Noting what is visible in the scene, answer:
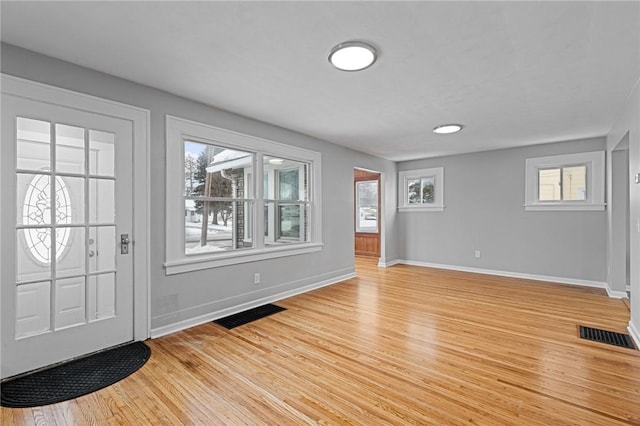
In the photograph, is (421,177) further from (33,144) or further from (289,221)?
(33,144)

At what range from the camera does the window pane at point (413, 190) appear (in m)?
7.25

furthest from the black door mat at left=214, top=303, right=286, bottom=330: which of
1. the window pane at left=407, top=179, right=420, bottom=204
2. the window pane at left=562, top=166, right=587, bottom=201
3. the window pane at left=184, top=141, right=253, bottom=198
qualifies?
the window pane at left=562, top=166, right=587, bottom=201

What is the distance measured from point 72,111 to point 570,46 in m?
3.93

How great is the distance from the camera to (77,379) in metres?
2.28

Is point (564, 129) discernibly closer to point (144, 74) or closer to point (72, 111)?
point (144, 74)

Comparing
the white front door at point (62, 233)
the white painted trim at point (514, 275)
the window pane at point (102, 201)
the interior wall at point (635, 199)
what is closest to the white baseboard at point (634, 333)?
the interior wall at point (635, 199)

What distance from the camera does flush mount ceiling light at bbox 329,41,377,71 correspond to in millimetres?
2279

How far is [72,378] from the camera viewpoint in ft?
7.52

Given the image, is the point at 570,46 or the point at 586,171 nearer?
the point at 570,46

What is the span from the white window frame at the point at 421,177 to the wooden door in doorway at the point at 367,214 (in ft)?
2.66

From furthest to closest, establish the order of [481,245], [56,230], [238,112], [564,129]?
[481,245] → [564,129] → [238,112] → [56,230]

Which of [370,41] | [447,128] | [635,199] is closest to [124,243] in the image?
[370,41]

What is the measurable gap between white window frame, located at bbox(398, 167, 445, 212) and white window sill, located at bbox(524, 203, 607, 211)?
164 cm

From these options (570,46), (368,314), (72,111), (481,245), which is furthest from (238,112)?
(481,245)
